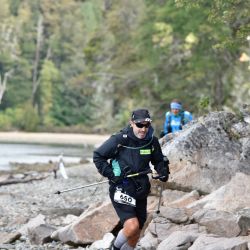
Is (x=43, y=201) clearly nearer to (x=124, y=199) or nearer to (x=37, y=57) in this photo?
(x=124, y=199)

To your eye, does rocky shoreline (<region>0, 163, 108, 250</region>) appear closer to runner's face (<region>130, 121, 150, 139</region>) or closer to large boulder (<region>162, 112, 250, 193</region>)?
large boulder (<region>162, 112, 250, 193</region>)

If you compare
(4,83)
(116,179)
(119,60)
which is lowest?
(4,83)

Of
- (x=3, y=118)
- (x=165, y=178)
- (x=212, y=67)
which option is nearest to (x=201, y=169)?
(x=165, y=178)

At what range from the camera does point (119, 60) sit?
55.9 metres

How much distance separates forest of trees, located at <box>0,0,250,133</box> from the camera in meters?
42.9

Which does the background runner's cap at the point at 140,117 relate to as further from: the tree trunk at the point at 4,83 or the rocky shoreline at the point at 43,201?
the tree trunk at the point at 4,83

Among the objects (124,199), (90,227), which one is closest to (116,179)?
(124,199)

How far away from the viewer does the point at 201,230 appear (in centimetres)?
1077

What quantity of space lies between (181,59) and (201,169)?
3304 centimetres

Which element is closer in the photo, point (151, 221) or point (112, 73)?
point (151, 221)

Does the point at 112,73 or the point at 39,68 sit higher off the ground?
the point at 112,73

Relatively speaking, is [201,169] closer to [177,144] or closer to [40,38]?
[177,144]

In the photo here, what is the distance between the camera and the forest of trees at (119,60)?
4291 centimetres

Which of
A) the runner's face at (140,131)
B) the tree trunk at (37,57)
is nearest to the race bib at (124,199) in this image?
the runner's face at (140,131)
